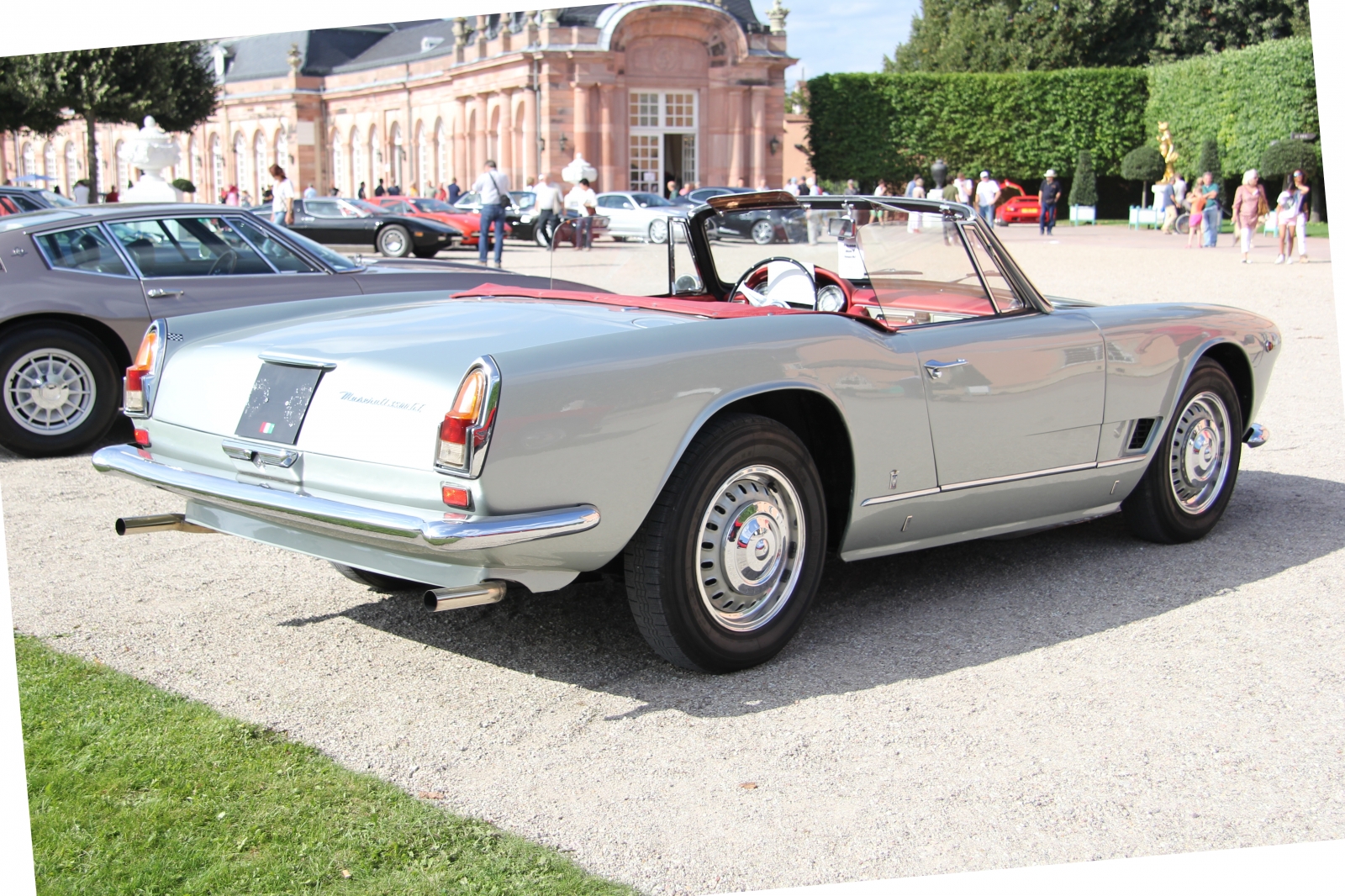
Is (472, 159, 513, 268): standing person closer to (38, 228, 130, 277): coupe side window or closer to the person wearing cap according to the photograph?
(38, 228, 130, 277): coupe side window

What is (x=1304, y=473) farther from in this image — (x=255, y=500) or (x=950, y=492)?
(x=255, y=500)

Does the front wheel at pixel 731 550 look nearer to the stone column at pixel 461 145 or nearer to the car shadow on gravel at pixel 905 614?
the car shadow on gravel at pixel 905 614

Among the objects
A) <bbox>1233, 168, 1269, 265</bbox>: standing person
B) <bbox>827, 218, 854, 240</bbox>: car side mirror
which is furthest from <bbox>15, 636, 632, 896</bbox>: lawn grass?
<bbox>1233, 168, 1269, 265</bbox>: standing person

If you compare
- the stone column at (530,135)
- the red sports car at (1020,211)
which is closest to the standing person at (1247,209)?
the red sports car at (1020,211)

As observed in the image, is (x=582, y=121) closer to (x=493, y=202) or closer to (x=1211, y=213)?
(x=1211, y=213)

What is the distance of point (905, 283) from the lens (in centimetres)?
468

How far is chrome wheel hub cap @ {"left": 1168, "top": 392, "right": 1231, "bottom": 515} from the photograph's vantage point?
5141 mm

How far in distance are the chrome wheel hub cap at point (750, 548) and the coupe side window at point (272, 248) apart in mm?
4967

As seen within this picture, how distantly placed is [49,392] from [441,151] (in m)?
57.7

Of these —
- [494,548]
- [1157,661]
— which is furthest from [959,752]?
[494,548]

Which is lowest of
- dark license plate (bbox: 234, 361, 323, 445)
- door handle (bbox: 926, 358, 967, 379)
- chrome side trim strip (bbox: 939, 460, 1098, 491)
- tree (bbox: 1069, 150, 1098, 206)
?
chrome side trim strip (bbox: 939, 460, 1098, 491)

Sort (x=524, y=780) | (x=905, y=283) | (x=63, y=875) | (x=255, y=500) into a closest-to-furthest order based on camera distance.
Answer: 1. (x=63, y=875)
2. (x=524, y=780)
3. (x=255, y=500)
4. (x=905, y=283)

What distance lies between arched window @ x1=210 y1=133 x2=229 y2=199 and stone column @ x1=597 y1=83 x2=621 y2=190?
1495 inches

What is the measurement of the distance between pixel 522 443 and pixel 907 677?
4.55 feet
